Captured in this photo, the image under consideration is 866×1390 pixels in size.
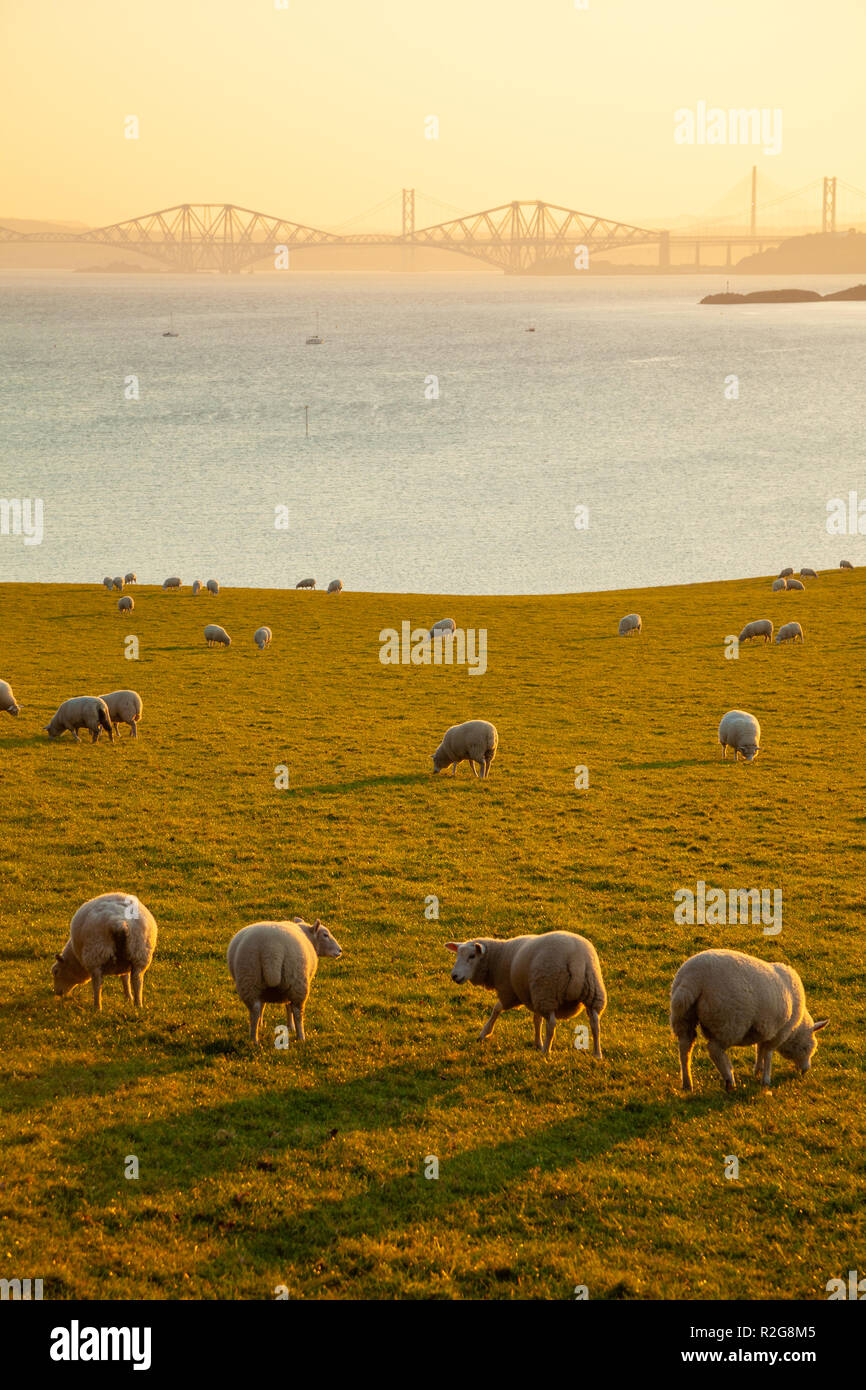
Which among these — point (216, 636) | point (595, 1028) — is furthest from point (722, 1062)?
point (216, 636)

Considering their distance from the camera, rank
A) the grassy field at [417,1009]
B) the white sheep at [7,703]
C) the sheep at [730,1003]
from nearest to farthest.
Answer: the grassy field at [417,1009] → the sheep at [730,1003] → the white sheep at [7,703]

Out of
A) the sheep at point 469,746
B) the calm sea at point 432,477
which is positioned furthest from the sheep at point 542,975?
the calm sea at point 432,477

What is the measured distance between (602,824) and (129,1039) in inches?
437

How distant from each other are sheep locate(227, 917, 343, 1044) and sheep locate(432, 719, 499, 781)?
38.7ft

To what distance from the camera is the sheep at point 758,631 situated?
38.9 m

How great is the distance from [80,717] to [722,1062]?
1919 cm

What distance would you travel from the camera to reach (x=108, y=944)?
42.5ft

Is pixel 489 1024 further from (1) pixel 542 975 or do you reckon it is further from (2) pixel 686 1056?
(2) pixel 686 1056

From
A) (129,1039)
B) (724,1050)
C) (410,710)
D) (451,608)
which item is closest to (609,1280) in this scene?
(724,1050)

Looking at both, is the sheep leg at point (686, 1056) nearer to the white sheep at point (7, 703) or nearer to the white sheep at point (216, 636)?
the white sheep at point (7, 703)

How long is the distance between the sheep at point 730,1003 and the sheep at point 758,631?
29112 mm

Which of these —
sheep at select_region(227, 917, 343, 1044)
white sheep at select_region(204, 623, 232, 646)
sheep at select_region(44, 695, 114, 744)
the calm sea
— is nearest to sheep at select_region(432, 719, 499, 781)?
sheep at select_region(44, 695, 114, 744)

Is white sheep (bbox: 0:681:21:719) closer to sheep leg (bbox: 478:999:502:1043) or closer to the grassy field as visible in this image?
the grassy field

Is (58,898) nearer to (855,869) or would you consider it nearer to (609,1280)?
(609,1280)
